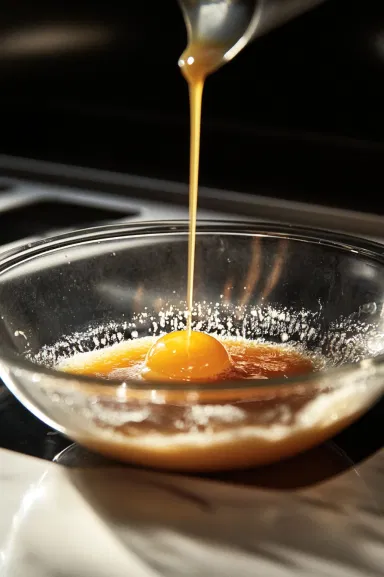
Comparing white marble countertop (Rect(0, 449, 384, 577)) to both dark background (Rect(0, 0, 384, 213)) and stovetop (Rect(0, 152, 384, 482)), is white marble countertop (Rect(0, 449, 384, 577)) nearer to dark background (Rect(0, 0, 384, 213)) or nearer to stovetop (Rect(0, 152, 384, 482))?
stovetop (Rect(0, 152, 384, 482))

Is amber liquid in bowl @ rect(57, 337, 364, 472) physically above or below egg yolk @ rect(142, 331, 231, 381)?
below

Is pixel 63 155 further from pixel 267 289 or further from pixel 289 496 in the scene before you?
pixel 289 496

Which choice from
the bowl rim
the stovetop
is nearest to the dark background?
the stovetop

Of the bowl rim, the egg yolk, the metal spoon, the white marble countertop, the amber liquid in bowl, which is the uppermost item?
the metal spoon

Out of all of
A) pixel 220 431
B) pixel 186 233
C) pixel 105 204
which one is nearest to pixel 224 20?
pixel 186 233

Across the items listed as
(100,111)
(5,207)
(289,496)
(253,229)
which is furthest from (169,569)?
(100,111)

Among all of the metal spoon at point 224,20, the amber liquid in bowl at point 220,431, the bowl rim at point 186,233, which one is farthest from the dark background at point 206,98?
the amber liquid in bowl at point 220,431

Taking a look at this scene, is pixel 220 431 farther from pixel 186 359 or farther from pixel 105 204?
pixel 105 204
